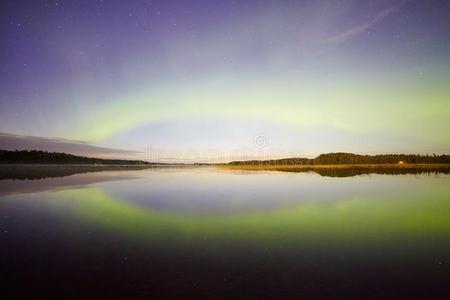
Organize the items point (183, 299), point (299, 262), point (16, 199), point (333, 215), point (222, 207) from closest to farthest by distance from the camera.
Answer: point (183, 299) → point (299, 262) → point (333, 215) → point (222, 207) → point (16, 199)

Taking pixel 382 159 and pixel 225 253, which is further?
pixel 382 159

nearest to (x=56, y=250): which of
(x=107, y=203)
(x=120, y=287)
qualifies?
(x=120, y=287)

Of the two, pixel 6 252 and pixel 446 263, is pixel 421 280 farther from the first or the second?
pixel 6 252

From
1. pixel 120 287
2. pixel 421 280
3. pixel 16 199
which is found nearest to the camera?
pixel 120 287

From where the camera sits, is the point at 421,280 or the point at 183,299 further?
the point at 421,280

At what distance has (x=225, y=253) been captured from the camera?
10.2m

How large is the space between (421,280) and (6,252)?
503 inches

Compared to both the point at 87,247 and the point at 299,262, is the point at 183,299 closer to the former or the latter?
the point at 299,262

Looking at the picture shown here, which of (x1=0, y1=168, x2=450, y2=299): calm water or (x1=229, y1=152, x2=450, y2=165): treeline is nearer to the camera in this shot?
(x1=0, y1=168, x2=450, y2=299): calm water

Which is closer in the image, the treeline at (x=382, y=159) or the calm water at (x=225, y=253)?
the calm water at (x=225, y=253)

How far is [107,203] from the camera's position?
822 inches

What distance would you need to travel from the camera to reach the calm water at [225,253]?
24.7 ft

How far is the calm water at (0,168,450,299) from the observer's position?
7516 mm

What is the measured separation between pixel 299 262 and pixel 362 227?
20.6 ft
